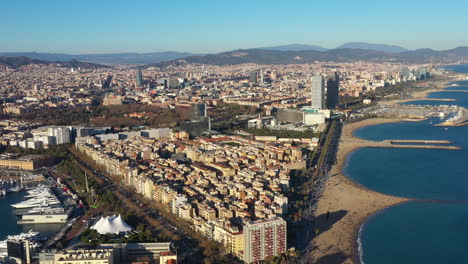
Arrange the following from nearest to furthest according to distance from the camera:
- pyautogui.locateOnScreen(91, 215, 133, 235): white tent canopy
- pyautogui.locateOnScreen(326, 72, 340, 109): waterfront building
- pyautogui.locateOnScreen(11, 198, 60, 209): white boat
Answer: pyautogui.locateOnScreen(91, 215, 133, 235): white tent canopy
pyautogui.locateOnScreen(11, 198, 60, 209): white boat
pyautogui.locateOnScreen(326, 72, 340, 109): waterfront building

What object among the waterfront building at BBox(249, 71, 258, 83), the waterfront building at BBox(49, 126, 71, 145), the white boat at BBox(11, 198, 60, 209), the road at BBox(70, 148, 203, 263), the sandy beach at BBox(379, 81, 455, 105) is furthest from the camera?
Result: the waterfront building at BBox(249, 71, 258, 83)

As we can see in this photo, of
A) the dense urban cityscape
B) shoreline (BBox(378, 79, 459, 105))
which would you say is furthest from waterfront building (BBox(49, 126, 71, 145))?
shoreline (BBox(378, 79, 459, 105))

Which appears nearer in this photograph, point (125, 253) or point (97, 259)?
point (97, 259)

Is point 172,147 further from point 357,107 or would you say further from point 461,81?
point 461,81

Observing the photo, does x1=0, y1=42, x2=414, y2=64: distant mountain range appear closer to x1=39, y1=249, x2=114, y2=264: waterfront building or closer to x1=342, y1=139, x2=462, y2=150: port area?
x1=342, y1=139, x2=462, y2=150: port area

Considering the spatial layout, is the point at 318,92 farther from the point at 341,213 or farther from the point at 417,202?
the point at 341,213

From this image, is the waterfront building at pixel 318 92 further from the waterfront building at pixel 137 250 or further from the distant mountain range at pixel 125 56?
the distant mountain range at pixel 125 56

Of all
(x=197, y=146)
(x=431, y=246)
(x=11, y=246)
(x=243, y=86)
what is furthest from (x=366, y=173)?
(x=243, y=86)
